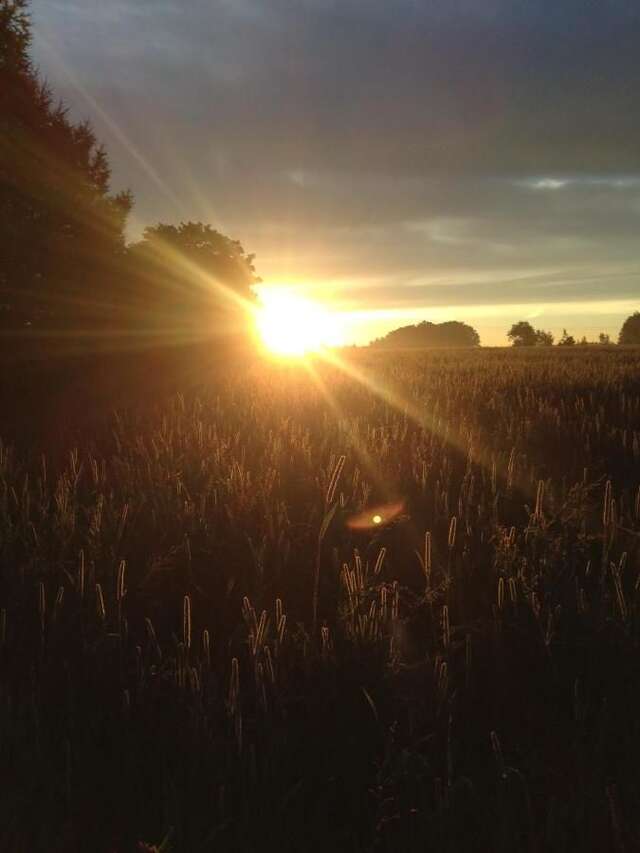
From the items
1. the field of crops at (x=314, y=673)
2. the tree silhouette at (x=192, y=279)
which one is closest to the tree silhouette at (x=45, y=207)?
the tree silhouette at (x=192, y=279)

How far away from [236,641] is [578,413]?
17.9 feet

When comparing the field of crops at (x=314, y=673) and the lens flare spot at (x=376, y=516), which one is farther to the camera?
the lens flare spot at (x=376, y=516)

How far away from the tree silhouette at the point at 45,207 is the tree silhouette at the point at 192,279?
1.91 meters

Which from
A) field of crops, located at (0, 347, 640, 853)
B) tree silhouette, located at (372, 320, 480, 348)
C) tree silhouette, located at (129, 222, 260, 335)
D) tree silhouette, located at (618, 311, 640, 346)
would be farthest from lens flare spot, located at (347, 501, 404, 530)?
tree silhouette, located at (618, 311, 640, 346)

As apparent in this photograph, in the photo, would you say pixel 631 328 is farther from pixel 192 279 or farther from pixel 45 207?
pixel 45 207

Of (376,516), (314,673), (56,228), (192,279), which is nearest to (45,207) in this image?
(56,228)

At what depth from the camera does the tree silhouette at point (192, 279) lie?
17047 mm

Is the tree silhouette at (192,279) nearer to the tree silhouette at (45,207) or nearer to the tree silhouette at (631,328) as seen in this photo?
the tree silhouette at (45,207)

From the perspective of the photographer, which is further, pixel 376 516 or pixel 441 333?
pixel 441 333

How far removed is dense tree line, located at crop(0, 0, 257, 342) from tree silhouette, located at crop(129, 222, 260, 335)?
0.31 feet

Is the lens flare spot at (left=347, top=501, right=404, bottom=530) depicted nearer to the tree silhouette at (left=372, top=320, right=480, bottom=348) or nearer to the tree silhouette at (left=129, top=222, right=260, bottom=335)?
the tree silhouette at (left=129, top=222, right=260, bottom=335)

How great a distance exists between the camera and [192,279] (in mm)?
22203

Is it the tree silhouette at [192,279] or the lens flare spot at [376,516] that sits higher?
the tree silhouette at [192,279]

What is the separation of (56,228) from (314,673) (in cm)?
1311
